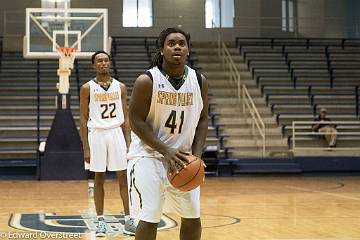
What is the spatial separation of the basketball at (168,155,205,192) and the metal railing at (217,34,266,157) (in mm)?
12167

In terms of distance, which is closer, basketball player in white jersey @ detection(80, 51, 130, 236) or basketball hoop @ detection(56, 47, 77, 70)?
basketball player in white jersey @ detection(80, 51, 130, 236)

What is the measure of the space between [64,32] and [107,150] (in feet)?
28.9

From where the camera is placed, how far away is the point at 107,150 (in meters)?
6.21

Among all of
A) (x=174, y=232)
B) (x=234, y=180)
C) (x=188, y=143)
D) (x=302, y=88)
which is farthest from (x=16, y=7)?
(x=188, y=143)

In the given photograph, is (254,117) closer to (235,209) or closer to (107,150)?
(235,209)

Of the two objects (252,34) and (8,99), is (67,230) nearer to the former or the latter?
(8,99)

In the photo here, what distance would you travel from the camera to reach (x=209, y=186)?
12609 mm

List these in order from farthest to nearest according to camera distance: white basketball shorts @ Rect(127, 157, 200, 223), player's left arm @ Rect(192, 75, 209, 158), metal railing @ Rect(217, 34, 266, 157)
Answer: metal railing @ Rect(217, 34, 266, 157)
player's left arm @ Rect(192, 75, 209, 158)
white basketball shorts @ Rect(127, 157, 200, 223)

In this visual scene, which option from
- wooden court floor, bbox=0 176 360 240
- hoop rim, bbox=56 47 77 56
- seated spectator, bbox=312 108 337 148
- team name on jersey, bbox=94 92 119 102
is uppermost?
hoop rim, bbox=56 47 77 56

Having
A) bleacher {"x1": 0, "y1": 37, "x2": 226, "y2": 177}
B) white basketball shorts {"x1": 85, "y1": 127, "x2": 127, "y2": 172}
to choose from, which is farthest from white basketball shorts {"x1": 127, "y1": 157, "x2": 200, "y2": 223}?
bleacher {"x1": 0, "y1": 37, "x2": 226, "y2": 177}

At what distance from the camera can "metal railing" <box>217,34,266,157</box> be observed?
53.9ft

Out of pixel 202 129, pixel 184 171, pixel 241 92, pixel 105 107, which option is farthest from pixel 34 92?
pixel 184 171

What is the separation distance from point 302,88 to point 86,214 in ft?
42.5

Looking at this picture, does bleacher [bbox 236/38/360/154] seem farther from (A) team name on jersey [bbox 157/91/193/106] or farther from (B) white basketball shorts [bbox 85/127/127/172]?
(A) team name on jersey [bbox 157/91/193/106]
